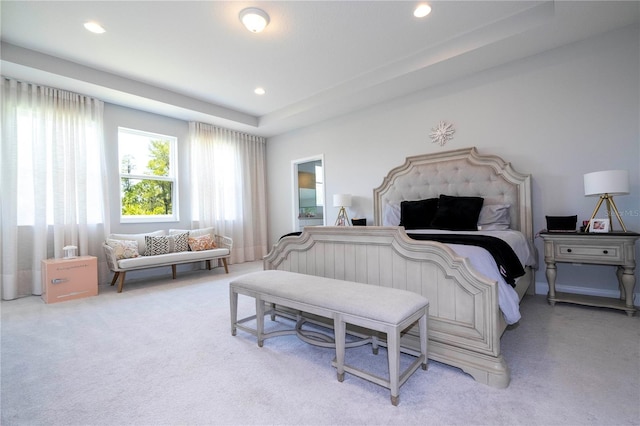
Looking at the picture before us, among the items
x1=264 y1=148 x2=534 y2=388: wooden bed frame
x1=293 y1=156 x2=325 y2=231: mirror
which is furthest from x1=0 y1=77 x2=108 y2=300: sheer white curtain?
x1=293 y1=156 x2=325 y2=231: mirror

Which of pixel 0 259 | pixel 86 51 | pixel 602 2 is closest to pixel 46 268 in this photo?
pixel 0 259

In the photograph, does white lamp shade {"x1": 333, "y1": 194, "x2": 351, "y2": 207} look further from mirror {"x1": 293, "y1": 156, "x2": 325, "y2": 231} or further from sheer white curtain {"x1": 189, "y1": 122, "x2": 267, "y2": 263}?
sheer white curtain {"x1": 189, "y1": 122, "x2": 267, "y2": 263}

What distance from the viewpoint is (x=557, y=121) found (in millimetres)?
3215

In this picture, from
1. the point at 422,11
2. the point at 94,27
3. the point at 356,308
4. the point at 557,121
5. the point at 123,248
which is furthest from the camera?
the point at 123,248

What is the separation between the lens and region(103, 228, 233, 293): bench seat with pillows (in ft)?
12.7

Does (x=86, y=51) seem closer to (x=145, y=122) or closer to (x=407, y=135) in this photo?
(x=145, y=122)

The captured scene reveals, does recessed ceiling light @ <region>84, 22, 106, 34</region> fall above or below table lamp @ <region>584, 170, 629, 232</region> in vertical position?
above

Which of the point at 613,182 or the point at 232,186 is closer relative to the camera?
the point at 613,182

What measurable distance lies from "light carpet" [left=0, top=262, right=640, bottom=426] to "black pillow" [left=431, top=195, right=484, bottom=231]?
110 centimetres

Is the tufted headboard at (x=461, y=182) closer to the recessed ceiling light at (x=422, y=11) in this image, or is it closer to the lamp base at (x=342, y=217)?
the lamp base at (x=342, y=217)

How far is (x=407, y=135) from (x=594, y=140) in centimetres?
209

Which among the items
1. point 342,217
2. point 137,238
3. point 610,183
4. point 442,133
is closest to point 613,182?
point 610,183

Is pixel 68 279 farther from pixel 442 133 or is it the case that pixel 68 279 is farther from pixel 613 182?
pixel 613 182

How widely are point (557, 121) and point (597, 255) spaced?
59.9 inches
